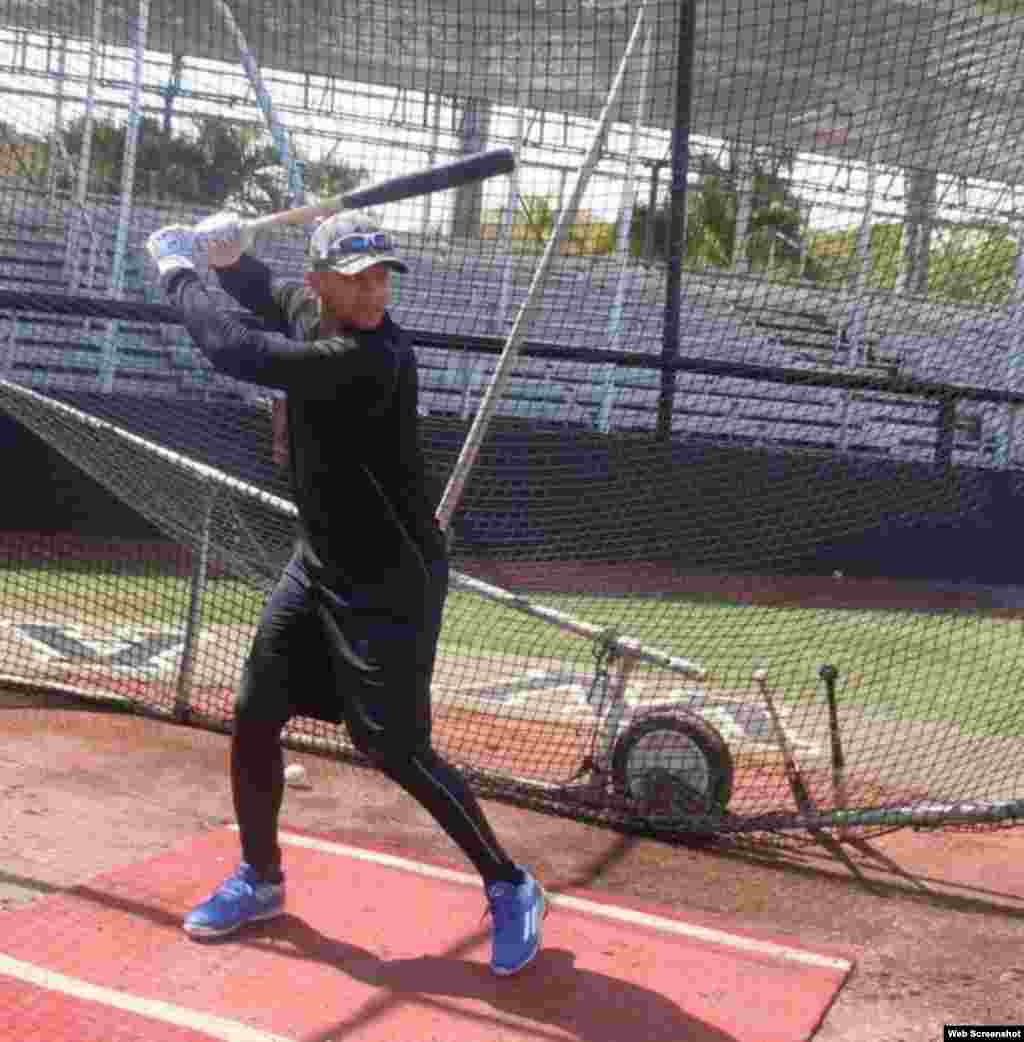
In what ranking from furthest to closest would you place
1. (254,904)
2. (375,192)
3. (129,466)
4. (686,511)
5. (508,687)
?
(686,511)
(508,687)
(129,466)
(375,192)
(254,904)

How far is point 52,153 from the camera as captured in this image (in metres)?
8.96

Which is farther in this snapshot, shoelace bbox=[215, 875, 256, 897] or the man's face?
shoelace bbox=[215, 875, 256, 897]

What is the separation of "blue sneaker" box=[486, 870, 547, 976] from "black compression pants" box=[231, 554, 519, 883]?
0.14 ft

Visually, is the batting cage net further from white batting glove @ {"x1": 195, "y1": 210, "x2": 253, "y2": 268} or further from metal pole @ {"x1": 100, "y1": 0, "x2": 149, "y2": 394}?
white batting glove @ {"x1": 195, "y1": 210, "x2": 253, "y2": 268}

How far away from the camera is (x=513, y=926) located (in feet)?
12.2

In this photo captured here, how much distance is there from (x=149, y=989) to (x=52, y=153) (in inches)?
263

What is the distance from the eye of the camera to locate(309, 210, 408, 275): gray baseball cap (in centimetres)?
346

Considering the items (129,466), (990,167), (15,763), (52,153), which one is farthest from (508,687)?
(52,153)

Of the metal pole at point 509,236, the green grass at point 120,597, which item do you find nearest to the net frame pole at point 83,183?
the green grass at point 120,597

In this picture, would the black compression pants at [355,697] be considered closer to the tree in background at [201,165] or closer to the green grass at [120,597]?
the green grass at [120,597]

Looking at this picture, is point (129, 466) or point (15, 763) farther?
point (129, 466)

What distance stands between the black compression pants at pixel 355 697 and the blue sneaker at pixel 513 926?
0.04 meters

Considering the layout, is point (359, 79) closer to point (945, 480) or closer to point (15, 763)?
point (15, 763)

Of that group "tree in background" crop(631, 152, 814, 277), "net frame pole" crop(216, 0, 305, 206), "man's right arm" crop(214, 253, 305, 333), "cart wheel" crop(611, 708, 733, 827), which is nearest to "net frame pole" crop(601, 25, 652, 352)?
"tree in background" crop(631, 152, 814, 277)
